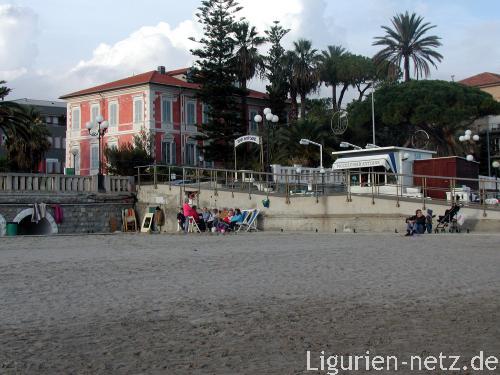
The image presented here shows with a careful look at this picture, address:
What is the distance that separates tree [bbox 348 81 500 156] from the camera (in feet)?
178

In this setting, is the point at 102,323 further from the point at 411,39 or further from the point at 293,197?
the point at 411,39

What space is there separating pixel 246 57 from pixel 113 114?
12493 mm

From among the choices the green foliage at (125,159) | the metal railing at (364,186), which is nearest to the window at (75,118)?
the green foliage at (125,159)

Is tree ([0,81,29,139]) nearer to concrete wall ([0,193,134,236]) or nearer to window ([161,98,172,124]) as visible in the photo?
concrete wall ([0,193,134,236])

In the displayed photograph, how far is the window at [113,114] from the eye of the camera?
60938mm

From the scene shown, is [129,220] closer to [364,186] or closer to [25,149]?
[364,186]

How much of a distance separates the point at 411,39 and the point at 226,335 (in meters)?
57.9

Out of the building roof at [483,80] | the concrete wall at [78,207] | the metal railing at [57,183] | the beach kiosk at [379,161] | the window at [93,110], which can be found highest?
the building roof at [483,80]

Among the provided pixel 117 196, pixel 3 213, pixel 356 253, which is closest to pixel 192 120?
pixel 117 196

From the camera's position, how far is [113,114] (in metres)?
61.2

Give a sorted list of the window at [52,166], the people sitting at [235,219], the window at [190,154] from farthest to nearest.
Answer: the window at [52,166]
the window at [190,154]
the people sitting at [235,219]

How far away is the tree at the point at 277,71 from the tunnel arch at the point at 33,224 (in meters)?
30.5

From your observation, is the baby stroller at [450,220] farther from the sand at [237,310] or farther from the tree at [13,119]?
the tree at [13,119]

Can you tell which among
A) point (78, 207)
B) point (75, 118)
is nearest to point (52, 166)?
point (75, 118)
